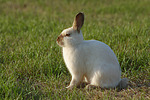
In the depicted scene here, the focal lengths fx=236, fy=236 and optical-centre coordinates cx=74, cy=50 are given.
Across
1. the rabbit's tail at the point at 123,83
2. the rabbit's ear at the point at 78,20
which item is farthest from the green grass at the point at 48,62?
the rabbit's ear at the point at 78,20

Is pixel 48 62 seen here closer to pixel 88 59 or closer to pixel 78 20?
pixel 88 59

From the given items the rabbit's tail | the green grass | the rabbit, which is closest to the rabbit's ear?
the rabbit

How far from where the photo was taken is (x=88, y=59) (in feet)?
9.91

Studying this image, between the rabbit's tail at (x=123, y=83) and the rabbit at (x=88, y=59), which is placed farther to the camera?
the rabbit's tail at (x=123, y=83)

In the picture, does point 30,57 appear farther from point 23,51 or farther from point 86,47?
point 86,47

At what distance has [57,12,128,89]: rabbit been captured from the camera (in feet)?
9.75

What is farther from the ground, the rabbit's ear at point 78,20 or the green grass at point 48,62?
the rabbit's ear at point 78,20

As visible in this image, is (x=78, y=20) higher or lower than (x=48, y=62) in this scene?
higher

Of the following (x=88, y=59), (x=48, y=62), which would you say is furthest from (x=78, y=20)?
(x=48, y=62)

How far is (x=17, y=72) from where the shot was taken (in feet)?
11.6

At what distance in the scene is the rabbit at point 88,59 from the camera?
297 centimetres

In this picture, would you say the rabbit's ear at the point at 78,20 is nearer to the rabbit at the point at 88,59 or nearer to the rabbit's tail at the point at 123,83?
the rabbit at the point at 88,59

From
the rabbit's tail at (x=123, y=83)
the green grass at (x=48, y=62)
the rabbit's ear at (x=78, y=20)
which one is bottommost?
the rabbit's tail at (x=123, y=83)

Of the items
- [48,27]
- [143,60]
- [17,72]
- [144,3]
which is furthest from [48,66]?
[144,3]
